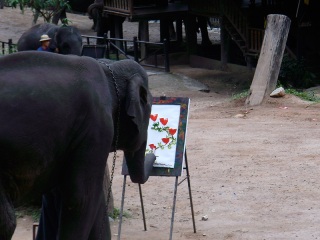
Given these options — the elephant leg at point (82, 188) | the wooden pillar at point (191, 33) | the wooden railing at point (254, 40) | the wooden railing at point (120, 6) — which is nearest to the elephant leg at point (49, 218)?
the elephant leg at point (82, 188)

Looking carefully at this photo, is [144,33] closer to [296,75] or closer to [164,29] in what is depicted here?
[164,29]

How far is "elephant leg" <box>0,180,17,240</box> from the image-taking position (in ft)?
16.0

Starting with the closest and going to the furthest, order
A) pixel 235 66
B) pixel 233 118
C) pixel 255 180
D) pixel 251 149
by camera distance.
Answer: pixel 255 180 < pixel 251 149 < pixel 233 118 < pixel 235 66

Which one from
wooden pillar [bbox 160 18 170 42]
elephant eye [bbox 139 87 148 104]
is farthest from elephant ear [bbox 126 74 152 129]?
wooden pillar [bbox 160 18 170 42]

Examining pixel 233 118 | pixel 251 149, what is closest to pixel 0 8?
pixel 233 118

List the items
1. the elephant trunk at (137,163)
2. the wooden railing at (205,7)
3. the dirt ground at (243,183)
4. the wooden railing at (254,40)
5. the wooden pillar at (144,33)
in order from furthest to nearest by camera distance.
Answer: the wooden pillar at (144,33) → the wooden railing at (205,7) → the wooden railing at (254,40) → the dirt ground at (243,183) → the elephant trunk at (137,163)

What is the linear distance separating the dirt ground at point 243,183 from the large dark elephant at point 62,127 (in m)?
3.10

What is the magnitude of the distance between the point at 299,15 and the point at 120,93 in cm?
1780

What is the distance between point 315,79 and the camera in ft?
70.4

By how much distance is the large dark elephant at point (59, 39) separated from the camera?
11316mm

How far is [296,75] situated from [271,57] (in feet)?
14.8

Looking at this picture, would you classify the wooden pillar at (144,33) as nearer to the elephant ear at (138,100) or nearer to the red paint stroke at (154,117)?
the red paint stroke at (154,117)

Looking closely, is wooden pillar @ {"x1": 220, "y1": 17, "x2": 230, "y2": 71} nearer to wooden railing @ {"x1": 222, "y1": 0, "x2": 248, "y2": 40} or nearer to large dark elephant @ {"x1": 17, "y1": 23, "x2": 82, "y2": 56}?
wooden railing @ {"x1": 222, "y1": 0, "x2": 248, "y2": 40}

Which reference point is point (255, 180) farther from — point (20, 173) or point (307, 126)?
point (20, 173)
